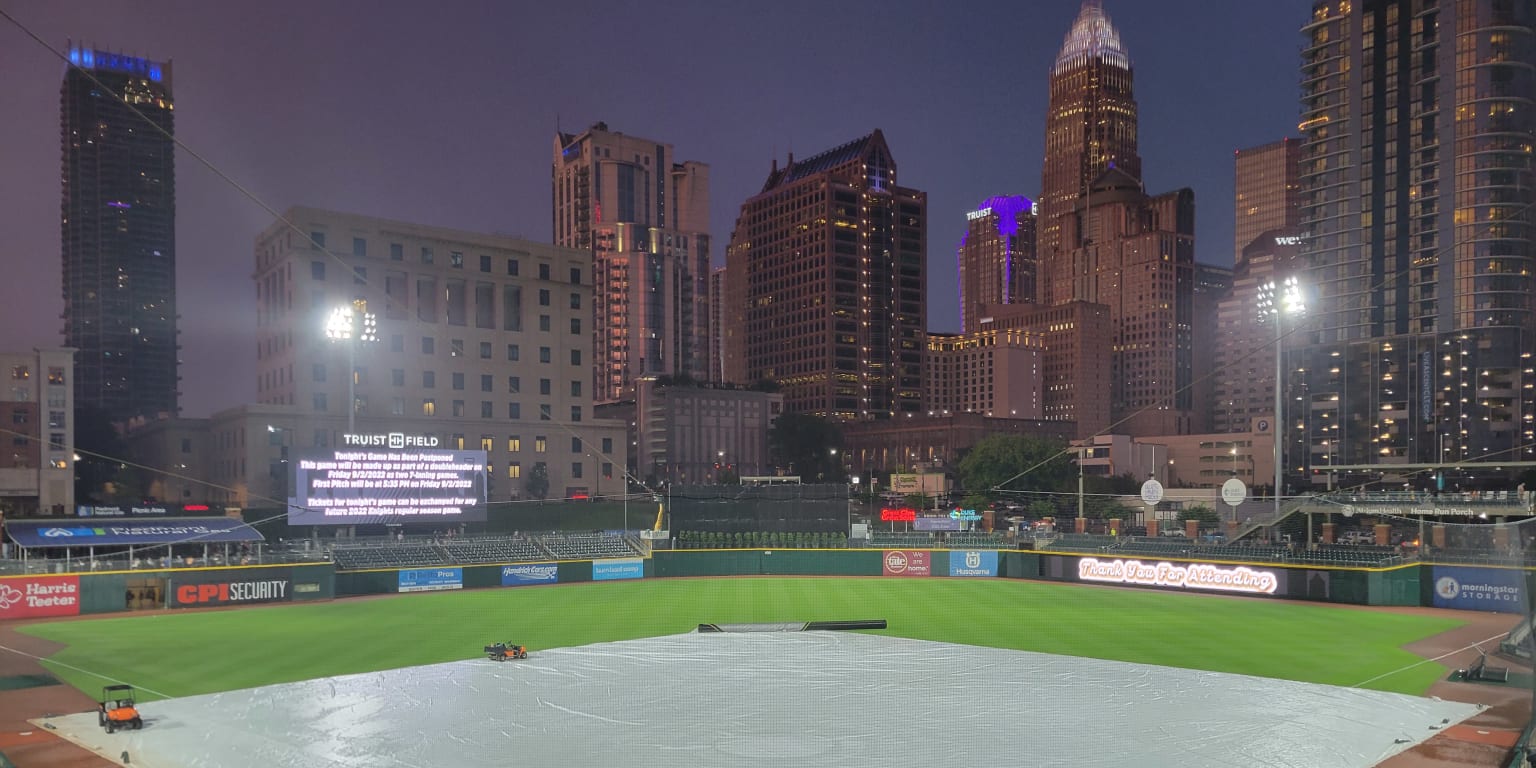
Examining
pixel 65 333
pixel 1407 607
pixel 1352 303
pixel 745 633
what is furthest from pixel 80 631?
pixel 65 333

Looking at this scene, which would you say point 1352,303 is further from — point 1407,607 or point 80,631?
point 80,631

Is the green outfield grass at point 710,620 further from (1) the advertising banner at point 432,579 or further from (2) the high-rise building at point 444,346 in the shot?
(2) the high-rise building at point 444,346

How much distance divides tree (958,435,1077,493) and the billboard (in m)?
69.7

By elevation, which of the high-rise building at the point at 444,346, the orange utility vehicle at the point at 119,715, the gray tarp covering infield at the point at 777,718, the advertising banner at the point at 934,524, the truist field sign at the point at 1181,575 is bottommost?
the truist field sign at the point at 1181,575

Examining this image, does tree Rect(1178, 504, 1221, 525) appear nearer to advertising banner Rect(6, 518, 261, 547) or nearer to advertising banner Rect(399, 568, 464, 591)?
advertising banner Rect(399, 568, 464, 591)

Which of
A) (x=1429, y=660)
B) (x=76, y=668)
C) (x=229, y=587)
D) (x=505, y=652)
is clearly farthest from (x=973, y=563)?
(x=76, y=668)

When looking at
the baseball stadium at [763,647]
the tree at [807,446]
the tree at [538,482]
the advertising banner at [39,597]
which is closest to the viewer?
the baseball stadium at [763,647]

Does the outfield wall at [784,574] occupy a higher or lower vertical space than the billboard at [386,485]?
lower

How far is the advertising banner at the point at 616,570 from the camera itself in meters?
47.6

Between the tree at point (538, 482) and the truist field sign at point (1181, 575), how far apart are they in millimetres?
48981

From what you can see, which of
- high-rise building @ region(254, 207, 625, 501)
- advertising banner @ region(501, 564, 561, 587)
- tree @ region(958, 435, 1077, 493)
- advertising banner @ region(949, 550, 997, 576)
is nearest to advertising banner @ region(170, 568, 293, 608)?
advertising banner @ region(501, 564, 561, 587)

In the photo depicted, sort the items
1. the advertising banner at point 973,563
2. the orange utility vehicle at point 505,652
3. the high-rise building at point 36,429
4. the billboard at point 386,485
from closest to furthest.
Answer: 1. the orange utility vehicle at point 505,652
2. the billboard at point 386,485
3. the advertising banner at point 973,563
4. the high-rise building at point 36,429

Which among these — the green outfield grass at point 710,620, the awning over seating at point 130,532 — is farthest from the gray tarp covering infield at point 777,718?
the awning over seating at point 130,532

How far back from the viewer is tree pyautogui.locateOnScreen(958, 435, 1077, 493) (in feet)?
346
